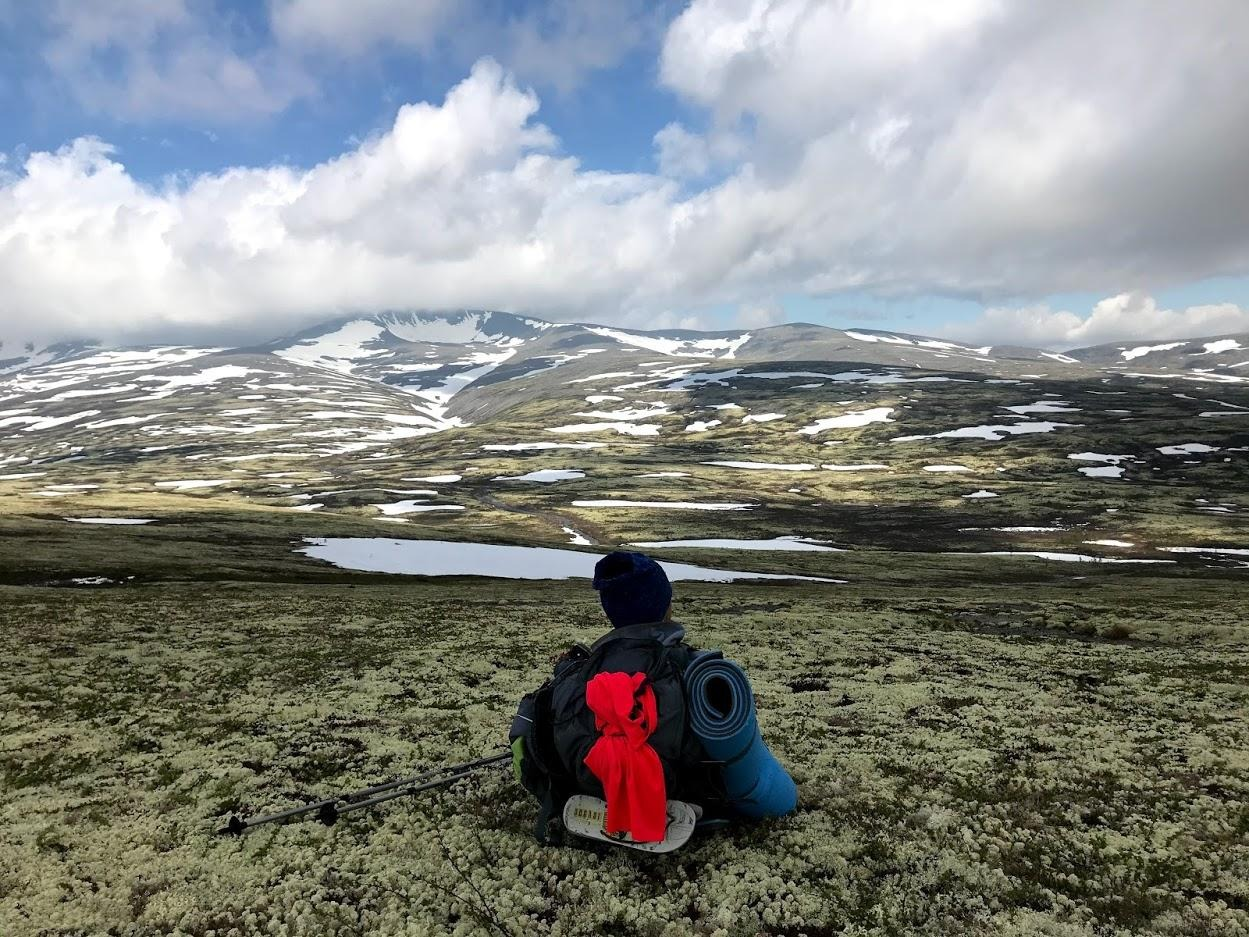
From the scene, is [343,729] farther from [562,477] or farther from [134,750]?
[562,477]

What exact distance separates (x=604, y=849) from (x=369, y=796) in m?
3.89

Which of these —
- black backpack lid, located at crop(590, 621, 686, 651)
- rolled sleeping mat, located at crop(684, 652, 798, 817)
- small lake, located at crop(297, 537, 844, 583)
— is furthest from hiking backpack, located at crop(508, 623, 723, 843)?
small lake, located at crop(297, 537, 844, 583)

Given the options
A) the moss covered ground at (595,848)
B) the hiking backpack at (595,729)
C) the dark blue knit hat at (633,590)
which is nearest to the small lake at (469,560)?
the moss covered ground at (595,848)

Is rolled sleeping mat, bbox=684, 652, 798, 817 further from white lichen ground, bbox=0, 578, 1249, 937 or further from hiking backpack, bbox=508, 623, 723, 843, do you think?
white lichen ground, bbox=0, 578, 1249, 937

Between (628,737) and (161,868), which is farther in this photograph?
(161,868)

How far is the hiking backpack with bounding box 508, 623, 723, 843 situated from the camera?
7926 millimetres

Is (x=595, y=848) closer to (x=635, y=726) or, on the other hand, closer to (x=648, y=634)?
(x=635, y=726)

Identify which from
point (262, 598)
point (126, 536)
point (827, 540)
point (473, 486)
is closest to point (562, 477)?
point (473, 486)

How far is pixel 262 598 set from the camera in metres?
35.3

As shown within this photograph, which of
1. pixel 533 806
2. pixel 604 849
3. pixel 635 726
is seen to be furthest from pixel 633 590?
pixel 533 806

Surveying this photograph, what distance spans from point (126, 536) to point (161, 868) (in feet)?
261

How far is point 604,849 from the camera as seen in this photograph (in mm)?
8477

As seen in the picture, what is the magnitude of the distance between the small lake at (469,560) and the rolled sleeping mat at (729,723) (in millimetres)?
Result: 51218

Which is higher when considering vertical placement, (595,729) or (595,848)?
(595,729)
